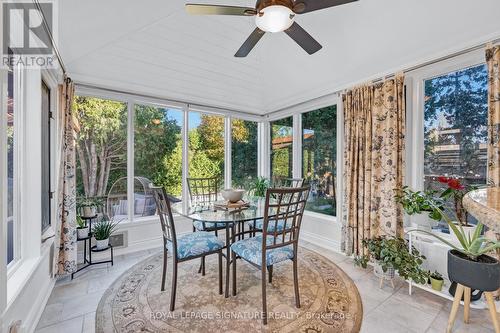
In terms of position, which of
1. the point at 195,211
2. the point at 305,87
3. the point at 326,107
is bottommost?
the point at 195,211

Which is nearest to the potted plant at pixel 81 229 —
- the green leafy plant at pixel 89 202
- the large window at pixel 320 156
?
the green leafy plant at pixel 89 202

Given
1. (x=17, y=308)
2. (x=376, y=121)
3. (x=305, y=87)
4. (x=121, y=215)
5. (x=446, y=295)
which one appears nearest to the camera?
(x=17, y=308)

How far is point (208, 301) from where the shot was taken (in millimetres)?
2129

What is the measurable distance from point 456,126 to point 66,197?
4279 mm

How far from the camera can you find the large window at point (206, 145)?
407 centimetres

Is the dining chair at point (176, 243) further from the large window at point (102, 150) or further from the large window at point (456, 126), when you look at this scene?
the large window at point (456, 126)

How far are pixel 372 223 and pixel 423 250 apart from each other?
0.54 m

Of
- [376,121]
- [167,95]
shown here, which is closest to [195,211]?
[167,95]

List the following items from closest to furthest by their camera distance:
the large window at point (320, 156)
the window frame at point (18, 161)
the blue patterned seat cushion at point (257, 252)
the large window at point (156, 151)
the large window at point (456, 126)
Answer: the window frame at point (18, 161)
the blue patterned seat cushion at point (257, 252)
the large window at point (456, 126)
the large window at point (156, 151)
the large window at point (320, 156)

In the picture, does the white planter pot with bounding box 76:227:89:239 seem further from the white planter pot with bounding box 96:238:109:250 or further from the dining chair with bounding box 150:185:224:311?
the dining chair with bounding box 150:185:224:311

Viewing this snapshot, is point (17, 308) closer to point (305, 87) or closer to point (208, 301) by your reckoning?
point (208, 301)

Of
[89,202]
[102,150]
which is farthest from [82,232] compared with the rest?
[102,150]

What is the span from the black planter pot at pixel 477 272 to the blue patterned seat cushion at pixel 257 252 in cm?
120

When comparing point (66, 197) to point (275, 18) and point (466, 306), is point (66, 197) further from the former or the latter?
point (466, 306)
